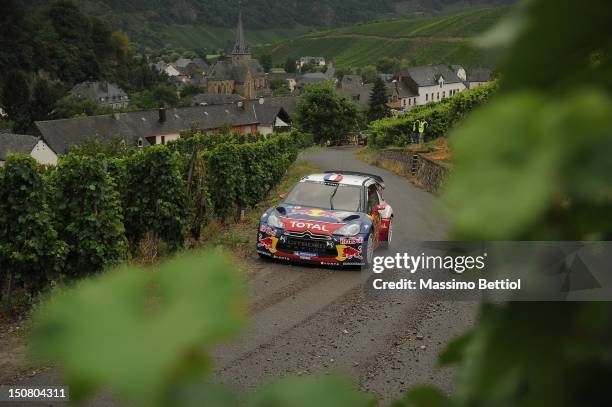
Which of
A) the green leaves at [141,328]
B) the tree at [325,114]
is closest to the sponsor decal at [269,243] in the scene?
the green leaves at [141,328]

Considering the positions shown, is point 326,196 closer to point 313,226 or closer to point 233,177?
point 313,226

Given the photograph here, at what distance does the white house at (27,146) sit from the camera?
201 feet

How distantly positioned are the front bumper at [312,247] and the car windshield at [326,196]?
2.49 ft

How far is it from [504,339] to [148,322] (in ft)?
0.88

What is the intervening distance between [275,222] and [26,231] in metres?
4.04

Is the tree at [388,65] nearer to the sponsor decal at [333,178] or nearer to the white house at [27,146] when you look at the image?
Answer: the white house at [27,146]

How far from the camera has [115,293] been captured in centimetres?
49

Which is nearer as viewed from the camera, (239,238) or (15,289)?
(15,289)

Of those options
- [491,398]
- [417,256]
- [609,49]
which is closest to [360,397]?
[491,398]

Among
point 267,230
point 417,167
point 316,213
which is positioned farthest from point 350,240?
point 417,167

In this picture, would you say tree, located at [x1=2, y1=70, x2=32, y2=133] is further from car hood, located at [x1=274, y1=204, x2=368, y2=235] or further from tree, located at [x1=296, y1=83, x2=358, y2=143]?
car hood, located at [x1=274, y1=204, x2=368, y2=235]

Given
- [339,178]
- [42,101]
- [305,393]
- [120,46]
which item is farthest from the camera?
[120,46]

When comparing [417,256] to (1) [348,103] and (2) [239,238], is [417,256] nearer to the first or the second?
(2) [239,238]

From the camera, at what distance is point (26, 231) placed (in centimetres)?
1055
